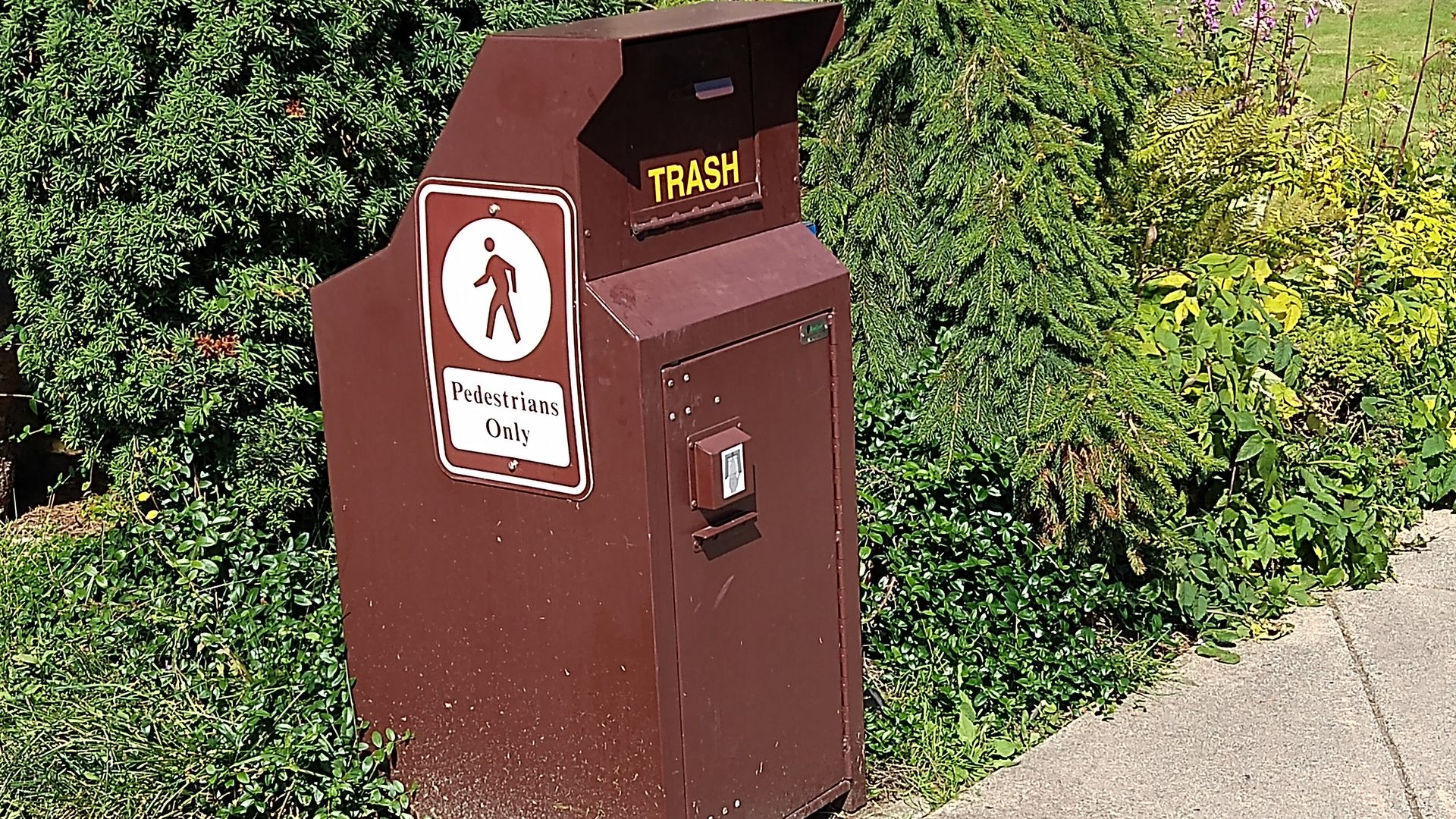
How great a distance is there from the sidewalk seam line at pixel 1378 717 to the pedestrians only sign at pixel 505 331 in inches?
87.1

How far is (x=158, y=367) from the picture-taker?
390cm

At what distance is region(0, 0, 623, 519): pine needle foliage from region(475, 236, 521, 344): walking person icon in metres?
1.01

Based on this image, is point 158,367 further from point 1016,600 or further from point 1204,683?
point 1204,683

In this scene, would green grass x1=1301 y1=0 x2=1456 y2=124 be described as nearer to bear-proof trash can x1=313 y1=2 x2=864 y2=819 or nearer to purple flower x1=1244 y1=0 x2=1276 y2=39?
purple flower x1=1244 y1=0 x2=1276 y2=39

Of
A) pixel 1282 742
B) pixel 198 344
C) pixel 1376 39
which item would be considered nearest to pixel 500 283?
pixel 198 344

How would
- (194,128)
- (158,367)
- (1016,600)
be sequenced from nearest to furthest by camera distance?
1. (194,128)
2. (158,367)
3. (1016,600)

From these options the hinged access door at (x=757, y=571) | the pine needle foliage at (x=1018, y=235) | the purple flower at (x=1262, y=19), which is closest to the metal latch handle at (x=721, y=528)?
the hinged access door at (x=757, y=571)

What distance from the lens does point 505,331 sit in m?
2.99

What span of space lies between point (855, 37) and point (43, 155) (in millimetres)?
2112

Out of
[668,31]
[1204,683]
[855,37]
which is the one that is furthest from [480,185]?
[1204,683]

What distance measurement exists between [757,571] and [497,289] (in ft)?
2.54

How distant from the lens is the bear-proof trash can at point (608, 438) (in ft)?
9.49

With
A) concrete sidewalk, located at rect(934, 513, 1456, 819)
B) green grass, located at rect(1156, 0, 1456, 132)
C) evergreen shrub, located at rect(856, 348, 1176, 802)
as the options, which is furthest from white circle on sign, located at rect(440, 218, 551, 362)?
green grass, located at rect(1156, 0, 1456, 132)

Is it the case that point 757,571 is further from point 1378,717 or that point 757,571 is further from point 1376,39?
point 1376,39
